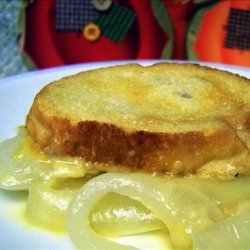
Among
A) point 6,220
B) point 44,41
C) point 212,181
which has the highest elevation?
point 212,181

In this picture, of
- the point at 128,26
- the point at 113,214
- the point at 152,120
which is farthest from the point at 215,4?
the point at 113,214

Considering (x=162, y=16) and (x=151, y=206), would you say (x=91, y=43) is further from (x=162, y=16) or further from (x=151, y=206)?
(x=151, y=206)

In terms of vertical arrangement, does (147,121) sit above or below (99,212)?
above

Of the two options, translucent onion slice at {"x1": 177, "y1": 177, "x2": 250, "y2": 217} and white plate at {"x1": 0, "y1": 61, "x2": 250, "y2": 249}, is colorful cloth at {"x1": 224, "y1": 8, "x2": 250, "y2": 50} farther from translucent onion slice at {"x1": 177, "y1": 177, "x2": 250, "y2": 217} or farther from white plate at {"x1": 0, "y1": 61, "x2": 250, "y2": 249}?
translucent onion slice at {"x1": 177, "y1": 177, "x2": 250, "y2": 217}

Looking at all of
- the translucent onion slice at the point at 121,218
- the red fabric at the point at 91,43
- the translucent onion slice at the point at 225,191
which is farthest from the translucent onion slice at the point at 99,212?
the red fabric at the point at 91,43

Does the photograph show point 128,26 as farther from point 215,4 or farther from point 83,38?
point 215,4

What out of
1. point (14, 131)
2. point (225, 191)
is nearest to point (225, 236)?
point (225, 191)
